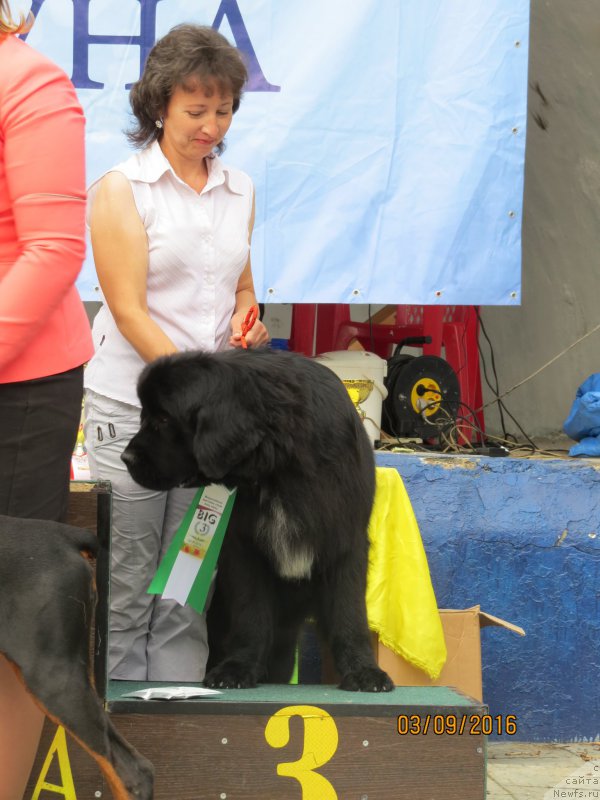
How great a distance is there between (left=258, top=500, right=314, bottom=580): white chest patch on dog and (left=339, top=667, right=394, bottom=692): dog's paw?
0.27 metres

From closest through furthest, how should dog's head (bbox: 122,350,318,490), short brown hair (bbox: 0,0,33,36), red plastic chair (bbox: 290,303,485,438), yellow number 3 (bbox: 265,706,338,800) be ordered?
short brown hair (bbox: 0,0,33,36) → yellow number 3 (bbox: 265,706,338,800) → dog's head (bbox: 122,350,318,490) → red plastic chair (bbox: 290,303,485,438)

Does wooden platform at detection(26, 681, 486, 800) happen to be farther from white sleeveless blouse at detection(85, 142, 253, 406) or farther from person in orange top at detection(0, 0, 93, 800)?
white sleeveless blouse at detection(85, 142, 253, 406)

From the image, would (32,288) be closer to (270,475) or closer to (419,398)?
(270,475)

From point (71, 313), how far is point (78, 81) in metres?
1.96

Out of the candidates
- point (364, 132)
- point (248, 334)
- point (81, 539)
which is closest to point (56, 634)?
point (81, 539)

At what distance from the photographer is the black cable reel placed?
14.0 feet

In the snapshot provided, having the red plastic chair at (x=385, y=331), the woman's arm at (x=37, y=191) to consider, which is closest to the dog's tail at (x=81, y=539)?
the woman's arm at (x=37, y=191)

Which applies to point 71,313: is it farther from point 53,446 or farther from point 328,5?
point 328,5

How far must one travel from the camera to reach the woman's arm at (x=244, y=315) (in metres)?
2.88

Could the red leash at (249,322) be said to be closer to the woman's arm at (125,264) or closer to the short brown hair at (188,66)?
the woman's arm at (125,264)

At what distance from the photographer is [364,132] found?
12.4ft

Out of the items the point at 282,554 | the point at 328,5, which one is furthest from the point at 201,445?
the point at 328,5

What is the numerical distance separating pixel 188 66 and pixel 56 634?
153 centimetres
